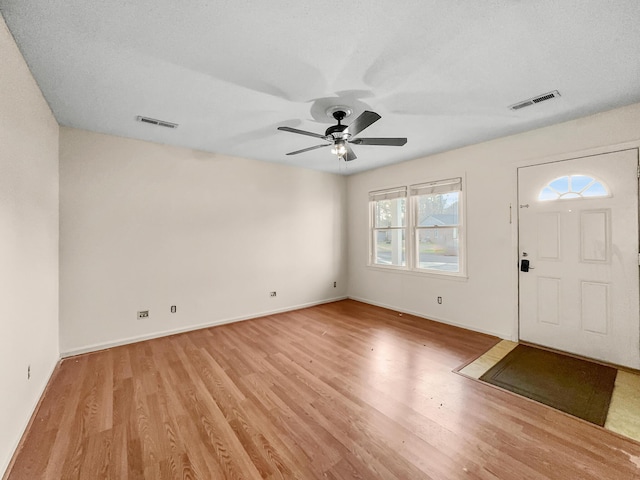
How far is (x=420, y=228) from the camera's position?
4.59 metres

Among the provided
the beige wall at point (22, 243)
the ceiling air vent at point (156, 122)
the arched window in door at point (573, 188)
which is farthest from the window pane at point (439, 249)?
the beige wall at point (22, 243)

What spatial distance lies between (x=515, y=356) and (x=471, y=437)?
1.73m

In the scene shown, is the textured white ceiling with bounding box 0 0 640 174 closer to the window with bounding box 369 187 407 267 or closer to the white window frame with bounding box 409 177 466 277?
the white window frame with bounding box 409 177 466 277

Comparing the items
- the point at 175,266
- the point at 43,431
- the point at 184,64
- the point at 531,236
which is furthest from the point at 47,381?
the point at 531,236

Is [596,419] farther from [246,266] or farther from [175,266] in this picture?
[175,266]

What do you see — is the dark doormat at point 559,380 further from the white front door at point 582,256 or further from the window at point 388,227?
the window at point 388,227

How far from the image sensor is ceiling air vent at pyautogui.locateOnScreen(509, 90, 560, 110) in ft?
7.93

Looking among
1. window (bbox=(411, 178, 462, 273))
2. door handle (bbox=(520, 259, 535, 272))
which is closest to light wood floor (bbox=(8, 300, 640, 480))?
door handle (bbox=(520, 259, 535, 272))

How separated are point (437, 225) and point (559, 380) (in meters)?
2.45

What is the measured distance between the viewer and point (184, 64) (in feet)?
6.50

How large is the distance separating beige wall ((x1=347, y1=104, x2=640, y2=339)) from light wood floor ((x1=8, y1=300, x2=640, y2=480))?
2.79 ft

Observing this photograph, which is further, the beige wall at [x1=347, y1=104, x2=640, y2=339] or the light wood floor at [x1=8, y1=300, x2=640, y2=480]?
the beige wall at [x1=347, y1=104, x2=640, y2=339]

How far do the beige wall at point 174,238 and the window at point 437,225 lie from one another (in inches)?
74.6

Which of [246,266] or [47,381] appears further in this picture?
[246,266]
